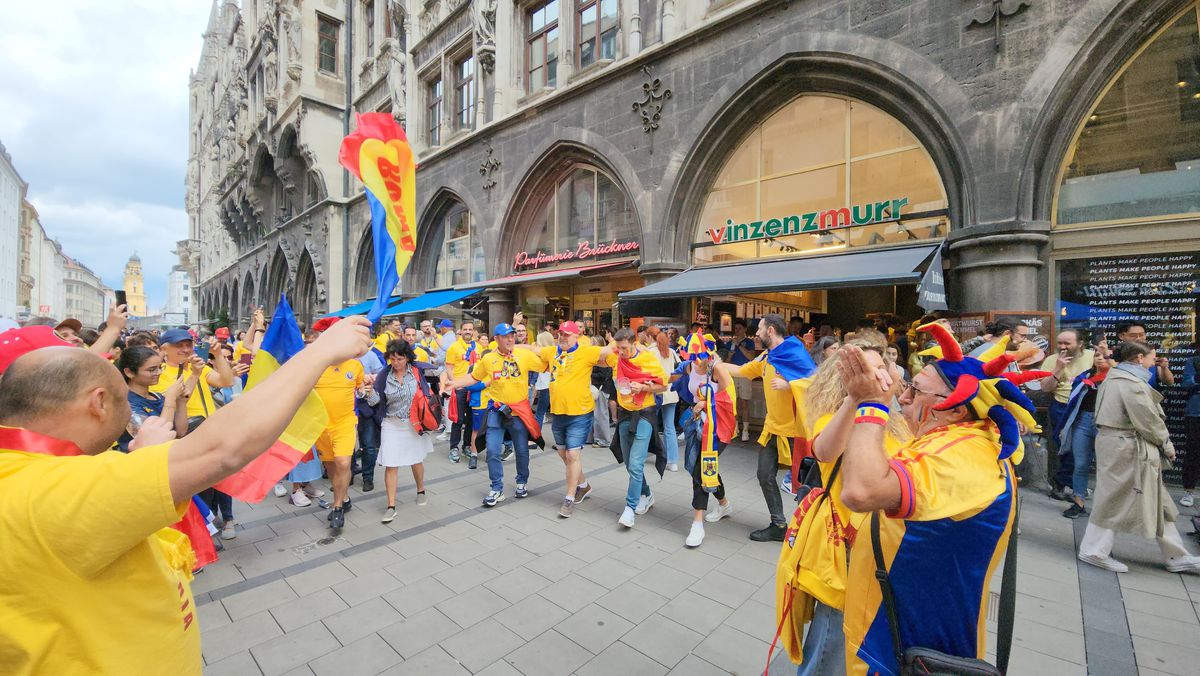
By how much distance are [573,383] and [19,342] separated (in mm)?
4189

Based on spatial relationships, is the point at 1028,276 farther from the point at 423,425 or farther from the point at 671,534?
the point at 423,425

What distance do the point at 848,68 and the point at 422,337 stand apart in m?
8.88

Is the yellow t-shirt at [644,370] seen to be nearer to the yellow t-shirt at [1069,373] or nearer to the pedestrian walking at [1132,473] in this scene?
the pedestrian walking at [1132,473]

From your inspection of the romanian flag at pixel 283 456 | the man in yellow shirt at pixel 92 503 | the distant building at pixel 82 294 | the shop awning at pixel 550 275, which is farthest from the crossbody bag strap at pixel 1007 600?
the distant building at pixel 82 294

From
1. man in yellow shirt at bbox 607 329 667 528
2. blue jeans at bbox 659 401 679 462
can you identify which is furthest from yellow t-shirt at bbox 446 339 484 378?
man in yellow shirt at bbox 607 329 667 528

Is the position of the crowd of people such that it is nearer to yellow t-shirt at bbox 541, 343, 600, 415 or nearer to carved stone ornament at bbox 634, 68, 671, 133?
yellow t-shirt at bbox 541, 343, 600, 415

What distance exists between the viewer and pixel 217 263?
51.6 m

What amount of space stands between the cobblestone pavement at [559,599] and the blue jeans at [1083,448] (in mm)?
421

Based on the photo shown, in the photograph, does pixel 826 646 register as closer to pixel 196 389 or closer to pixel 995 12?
pixel 196 389

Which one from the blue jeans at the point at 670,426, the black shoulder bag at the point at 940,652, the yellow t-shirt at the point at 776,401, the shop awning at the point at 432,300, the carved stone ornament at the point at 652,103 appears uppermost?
the carved stone ornament at the point at 652,103

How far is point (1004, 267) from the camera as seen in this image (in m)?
6.60

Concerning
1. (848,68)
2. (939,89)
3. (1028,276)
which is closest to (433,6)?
(848,68)

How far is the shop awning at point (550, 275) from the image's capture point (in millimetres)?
11656

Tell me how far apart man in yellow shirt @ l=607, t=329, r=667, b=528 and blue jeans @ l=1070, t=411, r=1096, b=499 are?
434cm
